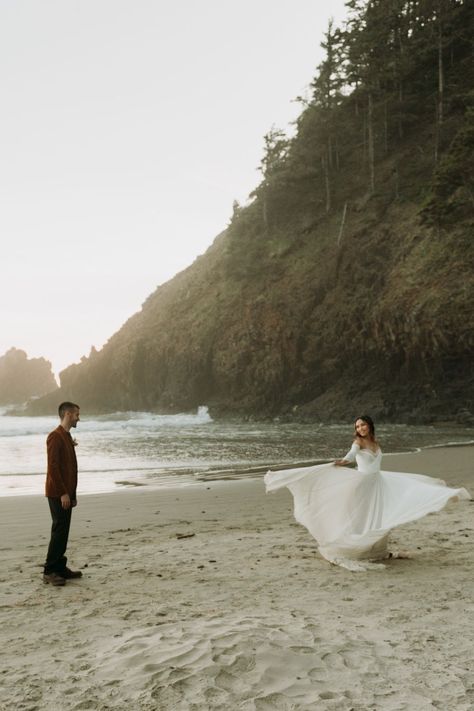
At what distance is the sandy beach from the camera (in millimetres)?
3303

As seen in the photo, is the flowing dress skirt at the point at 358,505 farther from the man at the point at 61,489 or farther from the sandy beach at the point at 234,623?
the man at the point at 61,489

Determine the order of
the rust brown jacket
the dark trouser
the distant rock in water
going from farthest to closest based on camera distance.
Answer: the distant rock in water, the rust brown jacket, the dark trouser

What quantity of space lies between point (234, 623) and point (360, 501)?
2.38 m

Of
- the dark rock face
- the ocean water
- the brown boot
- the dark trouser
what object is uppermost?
the dark rock face

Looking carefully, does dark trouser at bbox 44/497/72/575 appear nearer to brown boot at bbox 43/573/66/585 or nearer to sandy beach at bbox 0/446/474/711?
brown boot at bbox 43/573/66/585

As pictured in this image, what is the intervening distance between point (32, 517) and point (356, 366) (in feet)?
79.2

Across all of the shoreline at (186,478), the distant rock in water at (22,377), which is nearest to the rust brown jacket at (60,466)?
the shoreline at (186,478)

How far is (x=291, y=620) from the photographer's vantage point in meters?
4.43

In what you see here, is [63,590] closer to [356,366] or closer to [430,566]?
[430,566]

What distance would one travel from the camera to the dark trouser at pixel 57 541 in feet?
19.2

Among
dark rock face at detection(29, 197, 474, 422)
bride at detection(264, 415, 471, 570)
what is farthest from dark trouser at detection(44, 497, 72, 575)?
dark rock face at detection(29, 197, 474, 422)

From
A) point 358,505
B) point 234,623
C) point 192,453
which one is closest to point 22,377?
point 192,453

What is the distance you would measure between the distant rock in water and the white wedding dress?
369ft

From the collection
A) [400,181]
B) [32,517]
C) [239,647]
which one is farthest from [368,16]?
[239,647]
